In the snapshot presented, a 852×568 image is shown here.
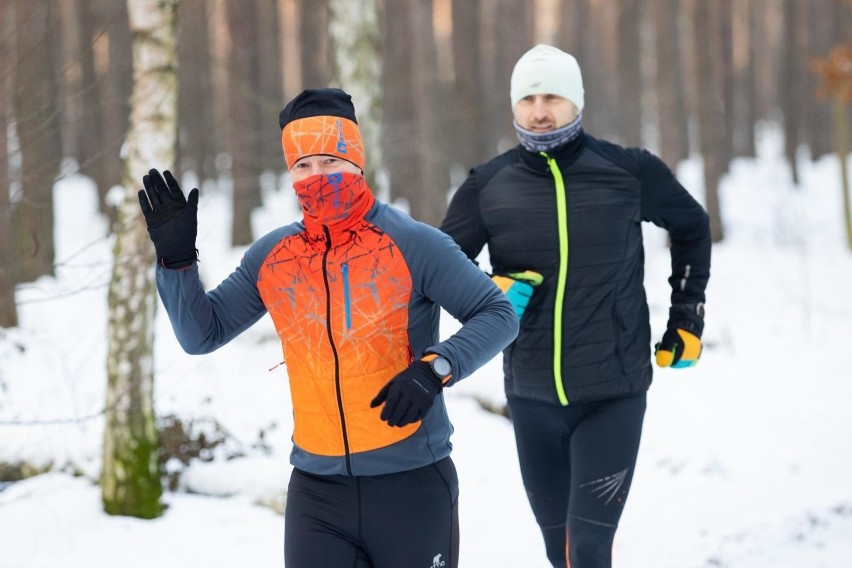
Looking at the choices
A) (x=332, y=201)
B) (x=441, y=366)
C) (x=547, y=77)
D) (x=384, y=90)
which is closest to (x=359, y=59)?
(x=547, y=77)

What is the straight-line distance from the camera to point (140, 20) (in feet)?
17.8

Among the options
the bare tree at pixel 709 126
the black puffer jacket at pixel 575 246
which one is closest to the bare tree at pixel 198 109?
the bare tree at pixel 709 126

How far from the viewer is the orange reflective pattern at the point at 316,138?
260cm

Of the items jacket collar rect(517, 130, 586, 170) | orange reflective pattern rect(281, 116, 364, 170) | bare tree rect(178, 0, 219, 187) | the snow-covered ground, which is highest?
bare tree rect(178, 0, 219, 187)

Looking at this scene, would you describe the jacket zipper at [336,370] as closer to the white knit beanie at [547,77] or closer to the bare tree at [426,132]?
the white knit beanie at [547,77]

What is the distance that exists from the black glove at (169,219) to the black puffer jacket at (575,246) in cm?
158

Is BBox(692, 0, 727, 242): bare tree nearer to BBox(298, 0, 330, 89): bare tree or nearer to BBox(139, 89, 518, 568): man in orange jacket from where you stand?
BBox(298, 0, 330, 89): bare tree

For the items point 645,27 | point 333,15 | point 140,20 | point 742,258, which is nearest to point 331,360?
point 140,20

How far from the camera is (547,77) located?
3793 mm

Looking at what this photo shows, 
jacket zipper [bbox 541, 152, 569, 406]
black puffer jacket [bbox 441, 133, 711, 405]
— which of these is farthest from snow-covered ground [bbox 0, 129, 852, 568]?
jacket zipper [bbox 541, 152, 569, 406]

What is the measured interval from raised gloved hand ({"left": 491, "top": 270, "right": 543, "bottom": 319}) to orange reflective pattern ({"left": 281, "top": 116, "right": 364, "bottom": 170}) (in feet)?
3.90

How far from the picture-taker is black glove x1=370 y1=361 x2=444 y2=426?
2.24 metres

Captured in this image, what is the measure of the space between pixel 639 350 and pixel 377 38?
241 inches

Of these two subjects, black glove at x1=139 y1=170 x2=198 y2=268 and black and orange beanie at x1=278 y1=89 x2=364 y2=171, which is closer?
black glove at x1=139 y1=170 x2=198 y2=268
